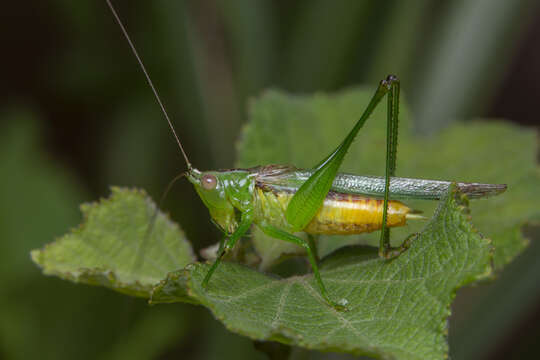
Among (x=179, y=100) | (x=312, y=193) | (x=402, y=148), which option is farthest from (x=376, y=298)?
(x=179, y=100)

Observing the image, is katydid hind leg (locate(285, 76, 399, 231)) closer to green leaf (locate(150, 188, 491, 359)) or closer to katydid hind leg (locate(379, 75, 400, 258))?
katydid hind leg (locate(379, 75, 400, 258))

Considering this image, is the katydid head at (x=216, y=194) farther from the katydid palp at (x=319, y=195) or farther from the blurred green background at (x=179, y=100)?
the blurred green background at (x=179, y=100)

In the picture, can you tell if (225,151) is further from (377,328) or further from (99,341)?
(377,328)

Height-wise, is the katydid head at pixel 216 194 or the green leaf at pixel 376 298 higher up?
the katydid head at pixel 216 194

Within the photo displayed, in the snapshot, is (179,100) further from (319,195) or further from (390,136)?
(390,136)

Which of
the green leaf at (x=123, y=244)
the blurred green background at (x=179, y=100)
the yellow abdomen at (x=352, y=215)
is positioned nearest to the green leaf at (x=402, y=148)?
the yellow abdomen at (x=352, y=215)

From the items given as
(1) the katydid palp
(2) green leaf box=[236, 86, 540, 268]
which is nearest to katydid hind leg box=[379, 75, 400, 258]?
(1) the katydid palp
